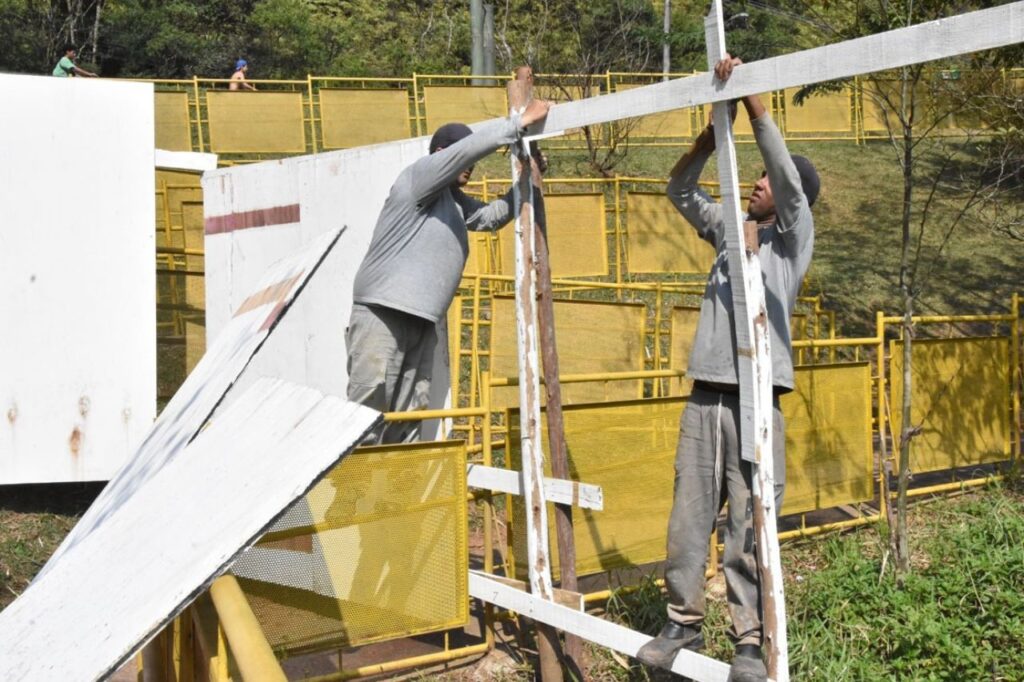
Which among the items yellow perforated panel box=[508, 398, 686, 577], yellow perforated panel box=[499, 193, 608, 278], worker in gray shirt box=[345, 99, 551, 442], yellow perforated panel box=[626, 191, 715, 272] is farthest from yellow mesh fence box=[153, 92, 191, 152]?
yellow perforated panel box=[508, 398, 686, 577]

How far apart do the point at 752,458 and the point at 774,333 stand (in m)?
0.55

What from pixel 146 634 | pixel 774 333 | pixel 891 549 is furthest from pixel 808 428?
pixel 146 634

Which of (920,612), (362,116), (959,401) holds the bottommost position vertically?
(920,612)

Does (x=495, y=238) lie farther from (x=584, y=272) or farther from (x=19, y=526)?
(x=19, y=526)

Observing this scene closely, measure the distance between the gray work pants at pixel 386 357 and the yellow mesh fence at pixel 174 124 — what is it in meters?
16.4

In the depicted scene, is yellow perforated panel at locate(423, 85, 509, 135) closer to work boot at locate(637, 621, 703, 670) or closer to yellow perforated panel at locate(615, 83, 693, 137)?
yellow perforated panel at locate(615, 83, 693, 137)

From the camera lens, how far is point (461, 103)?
816 inches

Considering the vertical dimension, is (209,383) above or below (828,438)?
A: above

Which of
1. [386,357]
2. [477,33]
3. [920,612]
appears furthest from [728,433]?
[477,33]

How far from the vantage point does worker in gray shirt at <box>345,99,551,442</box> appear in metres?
4.56

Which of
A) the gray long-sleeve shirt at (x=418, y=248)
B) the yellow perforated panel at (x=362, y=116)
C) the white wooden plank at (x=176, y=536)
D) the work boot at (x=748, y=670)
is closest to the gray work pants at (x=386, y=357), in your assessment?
the gray long-sleeve shirt at (x=418, y=248)

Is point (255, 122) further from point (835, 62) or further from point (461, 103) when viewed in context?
point (835, 62)

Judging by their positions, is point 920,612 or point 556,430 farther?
point 920,612

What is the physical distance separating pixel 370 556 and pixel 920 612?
2546 mm
